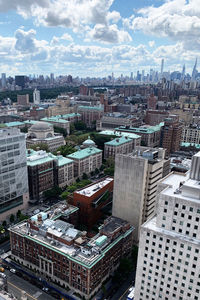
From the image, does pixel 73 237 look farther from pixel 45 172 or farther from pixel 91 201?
pixel 45 172

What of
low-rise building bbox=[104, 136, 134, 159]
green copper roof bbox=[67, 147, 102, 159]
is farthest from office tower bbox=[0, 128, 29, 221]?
low-rise building bbox=[104, 136, 134, 159]

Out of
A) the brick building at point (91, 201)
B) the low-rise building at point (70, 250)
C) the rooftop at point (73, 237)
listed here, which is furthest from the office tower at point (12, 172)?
the brick building at point (91, 201)

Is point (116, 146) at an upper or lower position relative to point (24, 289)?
upper

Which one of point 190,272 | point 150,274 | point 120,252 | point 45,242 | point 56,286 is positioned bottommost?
point 56,286

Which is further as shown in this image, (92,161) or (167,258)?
(92,161)

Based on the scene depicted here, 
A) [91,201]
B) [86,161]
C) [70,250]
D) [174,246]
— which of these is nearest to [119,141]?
[86,161]

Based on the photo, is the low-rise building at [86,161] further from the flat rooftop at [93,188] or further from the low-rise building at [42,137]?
the flat rooftop at [93,188]

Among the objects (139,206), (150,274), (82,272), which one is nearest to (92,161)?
(139,206)

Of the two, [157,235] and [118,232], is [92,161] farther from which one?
[157,235]
